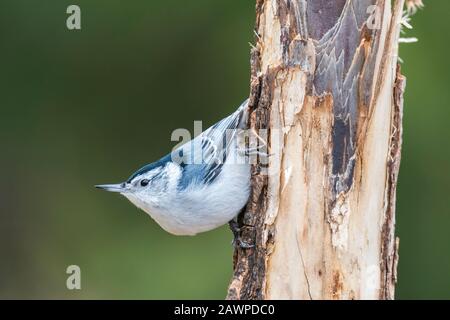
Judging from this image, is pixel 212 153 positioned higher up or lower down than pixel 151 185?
higher up

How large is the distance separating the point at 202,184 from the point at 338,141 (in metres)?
0.63

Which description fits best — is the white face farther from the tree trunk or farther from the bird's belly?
the tree trunk

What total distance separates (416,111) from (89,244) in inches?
99.0

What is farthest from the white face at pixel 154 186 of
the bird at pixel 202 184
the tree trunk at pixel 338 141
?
the tree trunk at pixel 338 141

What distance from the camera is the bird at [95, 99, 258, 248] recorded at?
3039mm

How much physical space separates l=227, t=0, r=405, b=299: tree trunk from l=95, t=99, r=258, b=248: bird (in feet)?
0.82

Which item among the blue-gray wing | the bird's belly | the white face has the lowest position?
the bird's belly

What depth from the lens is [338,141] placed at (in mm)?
2744

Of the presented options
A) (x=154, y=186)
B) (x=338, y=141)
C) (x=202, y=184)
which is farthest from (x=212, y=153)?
(x=338, y=141)

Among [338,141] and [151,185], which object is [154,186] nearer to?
[151,185]

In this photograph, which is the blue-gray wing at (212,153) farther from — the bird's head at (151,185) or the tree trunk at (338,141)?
the tree trunk at (338,141)

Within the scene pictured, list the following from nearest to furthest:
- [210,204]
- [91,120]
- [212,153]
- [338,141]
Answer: [338,141]
[210,204]
[212,153]
[91,120]

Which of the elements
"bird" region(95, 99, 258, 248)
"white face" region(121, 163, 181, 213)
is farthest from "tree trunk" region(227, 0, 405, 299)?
"white face" region(121, 163, 181, 213)

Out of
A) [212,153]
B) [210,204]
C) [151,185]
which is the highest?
[212,153]
